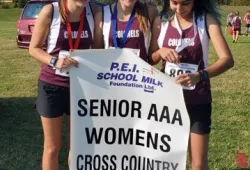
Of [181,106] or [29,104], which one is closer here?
[181,106]

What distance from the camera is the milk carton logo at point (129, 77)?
343cm

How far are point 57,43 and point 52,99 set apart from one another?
1.43 ft

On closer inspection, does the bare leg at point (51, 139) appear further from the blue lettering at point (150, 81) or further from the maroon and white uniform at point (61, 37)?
the blue lettering at point (150, 81)

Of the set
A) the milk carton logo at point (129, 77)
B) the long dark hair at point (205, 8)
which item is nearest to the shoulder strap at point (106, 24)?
the milk carton logo at point (129, 77)

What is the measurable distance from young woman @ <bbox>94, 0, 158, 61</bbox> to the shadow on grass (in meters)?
2.04

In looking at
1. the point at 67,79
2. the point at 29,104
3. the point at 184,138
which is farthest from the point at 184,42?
the point at 29,104

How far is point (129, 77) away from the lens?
137 inches

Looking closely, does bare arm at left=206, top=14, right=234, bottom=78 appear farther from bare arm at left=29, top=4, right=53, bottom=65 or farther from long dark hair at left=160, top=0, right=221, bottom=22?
bare arm at left=29, top=4, right=53, bottom=65

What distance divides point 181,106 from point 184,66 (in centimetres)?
28

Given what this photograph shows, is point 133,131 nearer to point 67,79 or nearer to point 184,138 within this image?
point 184,138

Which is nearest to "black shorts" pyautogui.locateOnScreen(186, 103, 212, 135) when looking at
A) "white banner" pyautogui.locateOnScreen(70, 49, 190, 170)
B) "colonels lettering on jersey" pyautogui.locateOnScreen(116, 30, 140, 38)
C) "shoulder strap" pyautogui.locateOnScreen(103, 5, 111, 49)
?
"white banner" pyautogui.locateOnScreen(70, 49, 190, 170)

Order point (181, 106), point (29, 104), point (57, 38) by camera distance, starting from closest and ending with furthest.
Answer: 1. point (181, 106)
2. point (57, 38)
3. point (29, 104)

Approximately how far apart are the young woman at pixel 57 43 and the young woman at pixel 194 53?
58 cm

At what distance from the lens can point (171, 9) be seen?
353 cm
